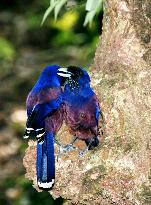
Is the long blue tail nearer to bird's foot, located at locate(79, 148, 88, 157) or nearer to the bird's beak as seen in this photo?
bird's foot, located at locate(79, 148, 88, 157)

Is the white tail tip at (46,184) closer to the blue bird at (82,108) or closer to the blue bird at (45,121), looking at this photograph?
the blue bird at (45,121)

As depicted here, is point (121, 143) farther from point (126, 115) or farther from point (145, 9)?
point (145, 9)

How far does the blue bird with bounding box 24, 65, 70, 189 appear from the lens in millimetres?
3479

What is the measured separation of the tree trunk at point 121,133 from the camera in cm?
356

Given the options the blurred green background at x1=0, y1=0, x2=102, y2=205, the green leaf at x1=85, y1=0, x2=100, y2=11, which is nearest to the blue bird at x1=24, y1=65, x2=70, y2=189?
the green leaf at x1=85, y1=0, x2=100, y2=11

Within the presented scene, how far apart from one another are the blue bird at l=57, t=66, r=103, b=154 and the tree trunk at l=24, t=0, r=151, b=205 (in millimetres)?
77

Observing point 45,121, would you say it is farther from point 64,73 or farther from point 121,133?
point 121,133

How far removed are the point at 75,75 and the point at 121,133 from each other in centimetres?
43

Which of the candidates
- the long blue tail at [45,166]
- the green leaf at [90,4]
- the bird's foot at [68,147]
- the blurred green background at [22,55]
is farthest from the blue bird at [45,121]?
the blurred green background at [22,55]

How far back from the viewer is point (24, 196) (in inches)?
225

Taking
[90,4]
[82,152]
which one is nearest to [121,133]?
[82,152]

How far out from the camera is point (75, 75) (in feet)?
12.1

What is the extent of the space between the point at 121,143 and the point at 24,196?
7.56ft

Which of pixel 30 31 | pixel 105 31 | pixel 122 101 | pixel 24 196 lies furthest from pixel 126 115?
pixel 30 31
